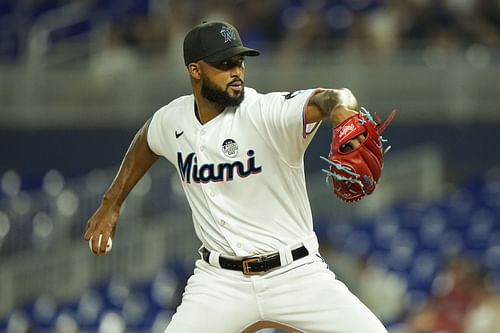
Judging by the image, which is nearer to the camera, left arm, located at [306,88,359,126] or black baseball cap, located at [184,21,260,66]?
left arm, located at [306,88,359,126]

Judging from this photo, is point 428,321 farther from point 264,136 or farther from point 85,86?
point 85,86

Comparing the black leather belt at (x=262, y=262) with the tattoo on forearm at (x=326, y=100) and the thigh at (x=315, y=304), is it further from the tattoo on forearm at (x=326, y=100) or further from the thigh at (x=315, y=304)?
the tattoo on forearm at (x=326, y=100)

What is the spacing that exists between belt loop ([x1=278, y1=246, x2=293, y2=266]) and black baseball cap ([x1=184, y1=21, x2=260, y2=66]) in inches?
31.6

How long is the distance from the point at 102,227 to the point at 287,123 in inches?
43.7

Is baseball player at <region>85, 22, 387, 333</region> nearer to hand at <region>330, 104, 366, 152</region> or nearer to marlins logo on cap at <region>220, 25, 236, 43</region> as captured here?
marlins logo on cap at <region>220, 25, 236, 43</region>

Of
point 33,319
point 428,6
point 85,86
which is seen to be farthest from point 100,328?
point 428,6

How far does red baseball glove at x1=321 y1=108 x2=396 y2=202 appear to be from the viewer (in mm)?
4199

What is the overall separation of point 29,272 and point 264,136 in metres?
7.06

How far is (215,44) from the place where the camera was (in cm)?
479

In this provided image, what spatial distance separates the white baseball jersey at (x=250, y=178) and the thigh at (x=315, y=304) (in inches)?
5.9

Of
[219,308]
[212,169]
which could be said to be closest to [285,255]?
[219,308]

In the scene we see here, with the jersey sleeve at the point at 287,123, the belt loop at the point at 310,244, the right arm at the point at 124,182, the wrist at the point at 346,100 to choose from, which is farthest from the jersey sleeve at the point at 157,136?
the wrist at the point at 346,100

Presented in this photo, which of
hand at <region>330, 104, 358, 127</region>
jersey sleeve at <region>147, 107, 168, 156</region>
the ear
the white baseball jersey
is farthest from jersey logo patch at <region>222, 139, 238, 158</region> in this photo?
hand at <region>330, 104, 358, 127</region>

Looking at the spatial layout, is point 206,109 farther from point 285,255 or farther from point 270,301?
point 270,301
